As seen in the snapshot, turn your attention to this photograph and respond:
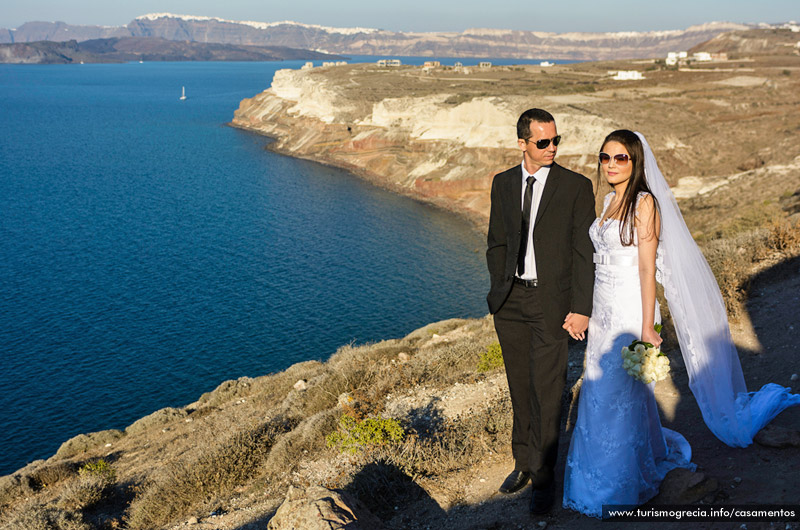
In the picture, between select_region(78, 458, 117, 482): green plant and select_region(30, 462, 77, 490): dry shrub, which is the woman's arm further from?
select_region(30, 462, 77, 490): dry shrub

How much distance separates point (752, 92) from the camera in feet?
214

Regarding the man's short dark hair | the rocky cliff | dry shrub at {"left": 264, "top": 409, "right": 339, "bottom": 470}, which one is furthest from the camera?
the rocky cliff

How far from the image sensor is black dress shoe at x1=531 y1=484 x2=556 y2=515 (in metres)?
5.05

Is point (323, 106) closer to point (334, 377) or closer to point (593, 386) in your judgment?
point (334, 377)

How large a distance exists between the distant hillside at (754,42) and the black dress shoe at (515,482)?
15388 centimetres

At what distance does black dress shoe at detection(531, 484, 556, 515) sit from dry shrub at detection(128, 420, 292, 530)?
5.36 m

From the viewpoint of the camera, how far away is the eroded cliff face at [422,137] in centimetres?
5512

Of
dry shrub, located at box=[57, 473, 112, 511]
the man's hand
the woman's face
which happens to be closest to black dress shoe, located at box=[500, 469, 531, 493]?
the man's hand

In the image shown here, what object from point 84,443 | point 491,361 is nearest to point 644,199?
point 491,361

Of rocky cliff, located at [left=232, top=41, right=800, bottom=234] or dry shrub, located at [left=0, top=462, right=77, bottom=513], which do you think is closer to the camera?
dry shrub, located at [left=0, top=462, right=77, bottom=513]

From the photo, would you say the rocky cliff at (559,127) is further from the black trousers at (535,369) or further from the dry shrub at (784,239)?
the black trousers at (535,369)

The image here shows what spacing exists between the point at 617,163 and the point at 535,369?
1.83 metres

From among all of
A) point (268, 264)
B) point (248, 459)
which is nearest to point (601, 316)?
point (248, 459)

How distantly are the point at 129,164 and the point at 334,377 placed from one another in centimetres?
6651
